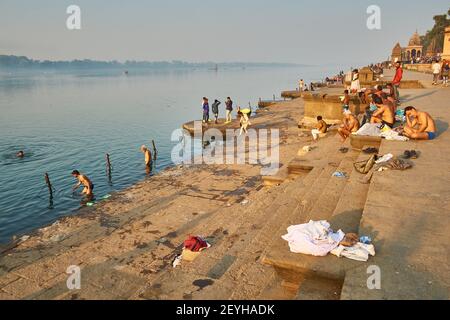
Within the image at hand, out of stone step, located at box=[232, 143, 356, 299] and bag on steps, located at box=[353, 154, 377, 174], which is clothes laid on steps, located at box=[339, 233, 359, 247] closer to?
stone step, located at box=[232, 143, 356, 299]

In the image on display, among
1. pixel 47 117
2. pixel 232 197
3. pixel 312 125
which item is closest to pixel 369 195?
pixel 232 197

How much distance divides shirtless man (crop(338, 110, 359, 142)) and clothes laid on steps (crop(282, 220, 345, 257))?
28.9 feet

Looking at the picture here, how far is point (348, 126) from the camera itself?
1285cm

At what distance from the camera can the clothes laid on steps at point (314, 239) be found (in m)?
4.54

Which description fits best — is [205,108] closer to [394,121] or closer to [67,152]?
[67,152]

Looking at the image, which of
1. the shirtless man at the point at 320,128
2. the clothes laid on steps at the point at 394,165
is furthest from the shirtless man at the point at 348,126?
the clothes laid on steps at the point at 394,165

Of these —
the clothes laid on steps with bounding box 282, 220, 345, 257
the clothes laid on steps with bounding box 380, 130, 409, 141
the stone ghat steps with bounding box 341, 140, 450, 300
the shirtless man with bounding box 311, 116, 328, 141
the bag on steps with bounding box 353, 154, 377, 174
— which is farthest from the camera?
the shirtless man with bounding box 311, 116, 328, 141

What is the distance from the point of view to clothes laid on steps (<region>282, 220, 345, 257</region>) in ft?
14.9

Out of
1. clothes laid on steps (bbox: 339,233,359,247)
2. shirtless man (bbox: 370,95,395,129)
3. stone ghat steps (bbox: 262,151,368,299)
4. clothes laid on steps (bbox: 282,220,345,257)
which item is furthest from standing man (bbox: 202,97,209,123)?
clothes laid on steps (bbox: 339,233,359,247)

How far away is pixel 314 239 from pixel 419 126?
289 inches

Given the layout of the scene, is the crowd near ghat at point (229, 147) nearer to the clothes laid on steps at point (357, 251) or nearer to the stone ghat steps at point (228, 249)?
the stone ghat steps at point (228, 249)

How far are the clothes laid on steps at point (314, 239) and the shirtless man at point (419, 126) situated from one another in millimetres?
6682

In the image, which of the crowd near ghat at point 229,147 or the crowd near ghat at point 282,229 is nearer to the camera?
the crowd near ghat at point 282,229

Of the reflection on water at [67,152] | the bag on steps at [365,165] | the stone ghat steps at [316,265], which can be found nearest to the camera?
the stone ghat steps at [316,265]
